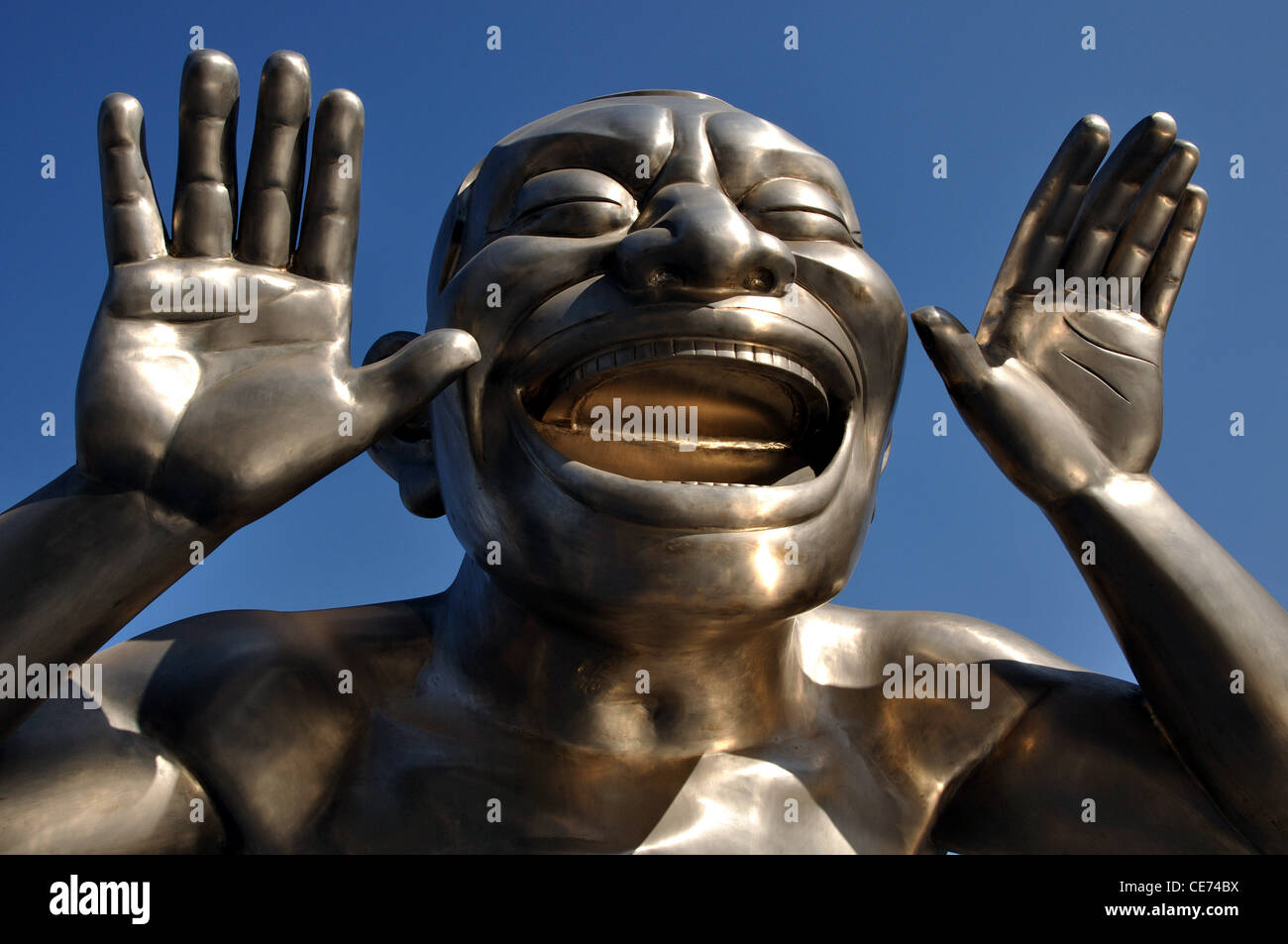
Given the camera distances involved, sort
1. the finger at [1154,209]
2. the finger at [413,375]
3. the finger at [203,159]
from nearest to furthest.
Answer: the finger at [413,375] < the finger at [203,159] < the finger at [1154,209]

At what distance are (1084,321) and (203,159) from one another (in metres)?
2.29

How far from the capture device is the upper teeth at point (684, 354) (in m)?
3.04

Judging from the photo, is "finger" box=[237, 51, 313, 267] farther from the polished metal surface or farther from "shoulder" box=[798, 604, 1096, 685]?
"shoulder" box=[798, 604, 1096, 685]

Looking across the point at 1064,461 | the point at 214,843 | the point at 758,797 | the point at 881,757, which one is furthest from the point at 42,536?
the point at 1064,461

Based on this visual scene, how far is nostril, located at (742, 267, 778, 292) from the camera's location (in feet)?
10.1

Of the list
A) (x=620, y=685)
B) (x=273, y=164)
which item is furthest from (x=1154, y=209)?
(x=273, y=164)

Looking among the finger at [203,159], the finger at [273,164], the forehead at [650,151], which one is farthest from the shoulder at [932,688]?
the finger at [203,159]

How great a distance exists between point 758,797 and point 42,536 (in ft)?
5.69

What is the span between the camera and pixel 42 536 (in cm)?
269

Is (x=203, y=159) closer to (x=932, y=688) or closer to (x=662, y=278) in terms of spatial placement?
(x=662, y=278)

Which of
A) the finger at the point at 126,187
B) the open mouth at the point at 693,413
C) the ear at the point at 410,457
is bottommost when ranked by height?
the ear at the point at 410,457

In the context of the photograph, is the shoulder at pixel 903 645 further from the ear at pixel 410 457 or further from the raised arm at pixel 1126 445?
the ear at pixel 410 457

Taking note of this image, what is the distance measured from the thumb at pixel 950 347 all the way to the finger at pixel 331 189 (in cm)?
141
